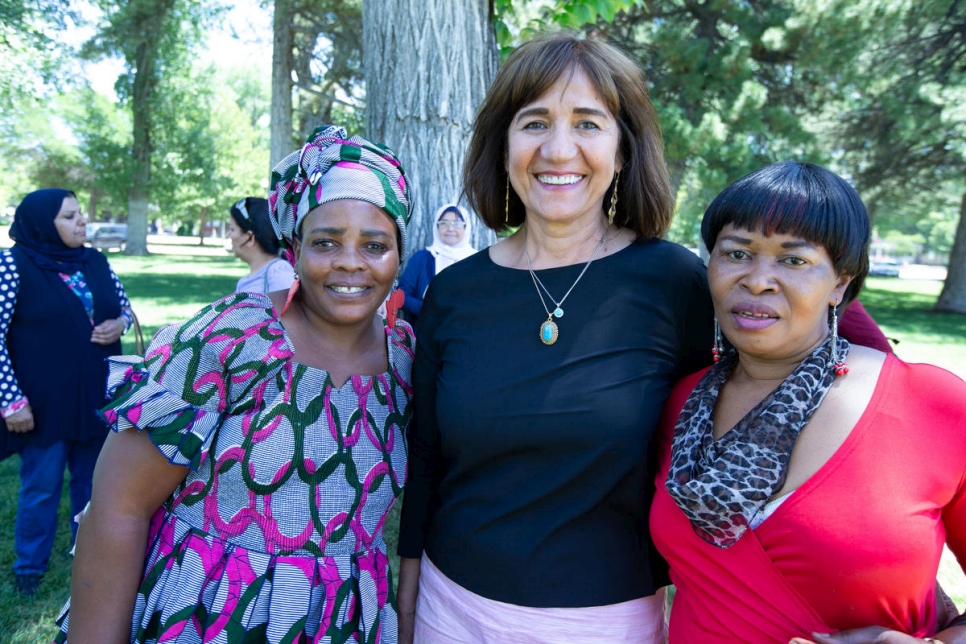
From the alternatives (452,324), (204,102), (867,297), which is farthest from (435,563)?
(204,102)

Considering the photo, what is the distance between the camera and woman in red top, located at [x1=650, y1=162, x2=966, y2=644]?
1.31 metres

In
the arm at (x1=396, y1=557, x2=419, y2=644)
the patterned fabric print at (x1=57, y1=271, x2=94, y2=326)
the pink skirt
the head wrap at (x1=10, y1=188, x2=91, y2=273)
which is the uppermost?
the head wrap at (x1=10, y1=188, x2=91, y2=273)

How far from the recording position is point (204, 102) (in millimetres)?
31141

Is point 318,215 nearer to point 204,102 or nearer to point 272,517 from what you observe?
point 272,517

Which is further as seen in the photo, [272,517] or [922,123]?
[922,123]

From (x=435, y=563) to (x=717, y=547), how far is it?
2.60 ft

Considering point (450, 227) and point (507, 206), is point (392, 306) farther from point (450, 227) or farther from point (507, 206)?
point (450, 227)

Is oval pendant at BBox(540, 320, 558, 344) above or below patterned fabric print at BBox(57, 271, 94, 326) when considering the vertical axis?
above

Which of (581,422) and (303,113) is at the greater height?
(303,113)

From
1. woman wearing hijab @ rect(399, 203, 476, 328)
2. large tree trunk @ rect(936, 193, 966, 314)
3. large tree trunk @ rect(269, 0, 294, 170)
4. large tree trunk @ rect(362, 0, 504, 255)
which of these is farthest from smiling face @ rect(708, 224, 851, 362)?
large tree trunk @ rect(936, 193, 966, 314)

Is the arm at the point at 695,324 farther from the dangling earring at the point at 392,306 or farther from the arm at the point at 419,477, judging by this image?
the dangling earring at the point at 392,306

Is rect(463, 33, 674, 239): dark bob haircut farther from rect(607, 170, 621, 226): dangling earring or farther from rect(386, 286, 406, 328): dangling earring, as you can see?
rect(386, 286, 406, 328): dangling earring

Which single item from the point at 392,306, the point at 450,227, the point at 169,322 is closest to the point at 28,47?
the point at 169,322

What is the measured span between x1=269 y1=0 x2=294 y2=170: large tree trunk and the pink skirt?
11.9 meters
